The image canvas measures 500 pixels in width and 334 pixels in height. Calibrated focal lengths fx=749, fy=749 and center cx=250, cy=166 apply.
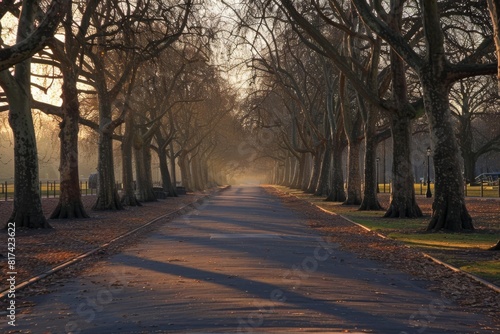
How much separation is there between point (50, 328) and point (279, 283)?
12.5ft

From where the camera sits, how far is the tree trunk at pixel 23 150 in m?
21.9

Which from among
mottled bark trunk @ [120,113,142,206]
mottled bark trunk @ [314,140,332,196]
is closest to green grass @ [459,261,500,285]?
mottled bark trunk @ [120,113,142,206]

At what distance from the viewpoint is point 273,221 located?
2627cm

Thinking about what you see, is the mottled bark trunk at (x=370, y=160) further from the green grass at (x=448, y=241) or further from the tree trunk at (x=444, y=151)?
the tree trunk at (x=444, y=151)

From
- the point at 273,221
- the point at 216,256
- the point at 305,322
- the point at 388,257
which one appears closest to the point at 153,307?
the point at 305,322

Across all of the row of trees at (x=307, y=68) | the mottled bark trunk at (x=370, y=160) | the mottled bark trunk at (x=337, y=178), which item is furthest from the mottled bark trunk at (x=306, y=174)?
the mottled bark trunk at (x=370, y=160)

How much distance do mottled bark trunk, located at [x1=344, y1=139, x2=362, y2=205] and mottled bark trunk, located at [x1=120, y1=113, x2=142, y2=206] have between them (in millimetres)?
11393

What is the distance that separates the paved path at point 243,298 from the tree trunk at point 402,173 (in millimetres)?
10809

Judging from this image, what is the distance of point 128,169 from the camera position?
41031 mm

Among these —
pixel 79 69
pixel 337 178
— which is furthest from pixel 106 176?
pixel 337 178

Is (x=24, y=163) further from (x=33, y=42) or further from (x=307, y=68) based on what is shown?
(x=307, y=68)

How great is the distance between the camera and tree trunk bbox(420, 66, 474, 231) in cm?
1969

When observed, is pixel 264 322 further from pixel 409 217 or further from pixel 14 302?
pixel 409 217

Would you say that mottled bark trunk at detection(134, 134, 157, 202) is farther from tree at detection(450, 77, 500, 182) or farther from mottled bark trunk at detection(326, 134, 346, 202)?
tree at detection(450, 77, 500, 182)
